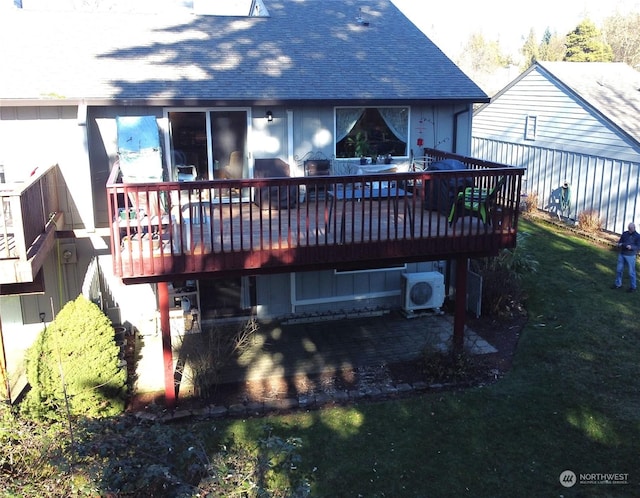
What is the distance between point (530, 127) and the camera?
20.2m

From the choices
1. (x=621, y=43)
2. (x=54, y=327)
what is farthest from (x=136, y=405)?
(x=621, y=43)

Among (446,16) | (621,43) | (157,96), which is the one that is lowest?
(157,96)

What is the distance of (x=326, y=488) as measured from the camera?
6039mm

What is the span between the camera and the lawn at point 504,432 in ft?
20.1

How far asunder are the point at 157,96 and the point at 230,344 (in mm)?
4034

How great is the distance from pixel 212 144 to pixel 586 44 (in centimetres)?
4222

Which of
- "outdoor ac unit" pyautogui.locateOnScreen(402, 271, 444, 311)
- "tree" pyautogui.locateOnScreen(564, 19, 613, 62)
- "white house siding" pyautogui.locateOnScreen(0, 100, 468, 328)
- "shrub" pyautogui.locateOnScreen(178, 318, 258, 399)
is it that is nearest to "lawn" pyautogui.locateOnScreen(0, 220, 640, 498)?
"shrub" pyautogui.locateOnScreen(178, 318, 258, 399)

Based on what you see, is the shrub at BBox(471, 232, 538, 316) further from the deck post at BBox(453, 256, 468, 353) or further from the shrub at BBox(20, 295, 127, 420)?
the shrub at BBox(20, 295, 127, 420)

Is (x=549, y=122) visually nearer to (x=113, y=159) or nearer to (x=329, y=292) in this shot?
(x=329, y=292)

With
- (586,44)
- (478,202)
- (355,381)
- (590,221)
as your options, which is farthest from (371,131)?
(586,44)

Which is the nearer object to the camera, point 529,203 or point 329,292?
point 329,292

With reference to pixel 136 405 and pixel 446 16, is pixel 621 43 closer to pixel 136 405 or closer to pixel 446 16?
pixel 446 16

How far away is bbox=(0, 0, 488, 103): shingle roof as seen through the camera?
9398mm

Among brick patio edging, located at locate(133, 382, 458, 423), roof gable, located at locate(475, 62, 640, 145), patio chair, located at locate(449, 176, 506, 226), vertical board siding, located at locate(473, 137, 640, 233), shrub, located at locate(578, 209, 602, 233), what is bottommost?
brick patio edging, located at locate(133, 382, 458, 423)
